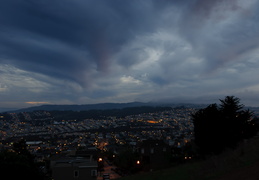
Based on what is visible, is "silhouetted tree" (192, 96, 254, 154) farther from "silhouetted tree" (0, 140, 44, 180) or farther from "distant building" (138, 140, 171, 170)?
"silhouetted tree" (0, 140, 44, 180)

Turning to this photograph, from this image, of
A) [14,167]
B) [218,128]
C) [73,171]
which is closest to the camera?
[14,167]

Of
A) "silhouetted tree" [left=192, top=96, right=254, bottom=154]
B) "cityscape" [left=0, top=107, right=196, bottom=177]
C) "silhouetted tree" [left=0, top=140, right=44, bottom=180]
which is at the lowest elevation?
"cityscape" [left=0, top=107, right=196, bottom=177]

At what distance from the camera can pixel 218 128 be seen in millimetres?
22547

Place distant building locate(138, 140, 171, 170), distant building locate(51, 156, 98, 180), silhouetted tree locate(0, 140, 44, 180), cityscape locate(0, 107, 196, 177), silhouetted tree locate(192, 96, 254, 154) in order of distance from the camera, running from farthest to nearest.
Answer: cityscape locate(0, 107, 196, 177) → distant building locate(138, 140, 171, 170) → distant building locate(51, 156, 98, 180) → silhouetted tree locate(192, 96, 254, 154) → silhouetted tree locate(0, 140, 44, 180)

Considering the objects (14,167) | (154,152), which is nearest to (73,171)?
(14,167)

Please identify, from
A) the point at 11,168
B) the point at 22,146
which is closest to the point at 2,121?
the point at 22,146

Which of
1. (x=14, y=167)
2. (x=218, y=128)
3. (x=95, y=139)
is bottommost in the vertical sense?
(x=95, y=139)

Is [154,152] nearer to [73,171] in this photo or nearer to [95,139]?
[73,171]

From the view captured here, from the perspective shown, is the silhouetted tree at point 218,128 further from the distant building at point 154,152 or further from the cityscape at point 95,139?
the distant building at point 154,152

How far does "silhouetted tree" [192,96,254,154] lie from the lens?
22.4 meters

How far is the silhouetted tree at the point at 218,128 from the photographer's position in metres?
22.4

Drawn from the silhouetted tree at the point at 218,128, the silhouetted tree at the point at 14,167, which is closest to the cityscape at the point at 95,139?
the silhouetted tree at the point at 218,128

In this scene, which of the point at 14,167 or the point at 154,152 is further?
the point at 154,152

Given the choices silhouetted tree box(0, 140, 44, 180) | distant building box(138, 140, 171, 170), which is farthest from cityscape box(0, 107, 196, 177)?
silhouetted tree box(0, 140, 44, 180)
